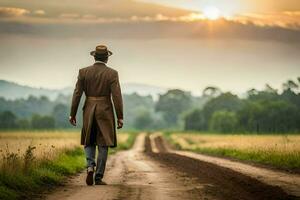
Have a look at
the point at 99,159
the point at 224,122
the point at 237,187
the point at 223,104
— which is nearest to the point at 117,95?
the point at 99,159

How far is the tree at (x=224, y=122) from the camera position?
405ft

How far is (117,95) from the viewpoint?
→ 47.8ft

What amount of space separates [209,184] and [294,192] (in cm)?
232

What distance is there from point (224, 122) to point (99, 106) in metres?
113

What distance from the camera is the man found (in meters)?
14.6

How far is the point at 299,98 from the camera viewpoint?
148500 mm

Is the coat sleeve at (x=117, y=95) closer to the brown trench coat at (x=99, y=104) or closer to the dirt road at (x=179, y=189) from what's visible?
the brown trench coat at (x=99, y=104)

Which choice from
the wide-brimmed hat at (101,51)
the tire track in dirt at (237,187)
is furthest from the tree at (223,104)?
the wide-brimmed hat at (101,51)

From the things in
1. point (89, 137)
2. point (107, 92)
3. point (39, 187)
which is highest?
point (107, 92)

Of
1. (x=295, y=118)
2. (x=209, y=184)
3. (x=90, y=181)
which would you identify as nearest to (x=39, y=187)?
(x=90, y=181)

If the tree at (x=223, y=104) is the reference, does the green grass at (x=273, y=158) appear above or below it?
below

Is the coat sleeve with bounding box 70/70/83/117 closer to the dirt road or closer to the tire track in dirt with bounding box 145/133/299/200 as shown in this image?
the dirt road

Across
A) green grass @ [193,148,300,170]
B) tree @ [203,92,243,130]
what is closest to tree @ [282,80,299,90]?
tree @ [203,92,243,130]

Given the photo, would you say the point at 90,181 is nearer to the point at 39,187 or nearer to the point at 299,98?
the point at 39,187
